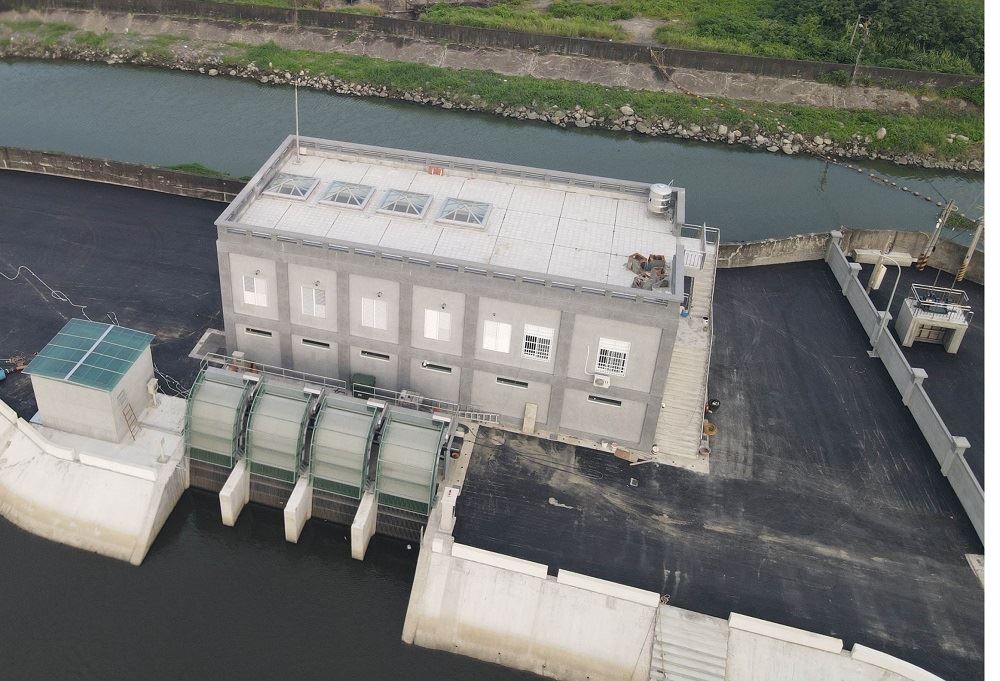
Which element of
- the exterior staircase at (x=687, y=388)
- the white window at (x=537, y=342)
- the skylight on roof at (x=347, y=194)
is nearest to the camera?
the white window at (x=537, y=342)

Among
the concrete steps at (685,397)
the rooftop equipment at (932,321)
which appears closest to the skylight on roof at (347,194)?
the concrete steps at (685,397)

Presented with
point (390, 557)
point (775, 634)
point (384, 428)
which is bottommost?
point (390, 557)

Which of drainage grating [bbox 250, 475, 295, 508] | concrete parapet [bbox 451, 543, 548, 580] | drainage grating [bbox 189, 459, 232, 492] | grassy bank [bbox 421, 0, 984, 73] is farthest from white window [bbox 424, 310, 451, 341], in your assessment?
grassy bank [bbox 421, 0, 984, 73]

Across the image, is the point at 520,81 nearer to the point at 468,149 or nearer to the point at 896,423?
the point at 468,149

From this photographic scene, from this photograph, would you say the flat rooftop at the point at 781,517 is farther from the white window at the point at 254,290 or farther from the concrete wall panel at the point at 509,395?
the white window at the point at 254,290

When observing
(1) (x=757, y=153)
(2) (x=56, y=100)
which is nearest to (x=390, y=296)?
(1) (x=757, y=153)

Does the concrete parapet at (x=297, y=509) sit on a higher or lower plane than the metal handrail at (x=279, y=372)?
lower

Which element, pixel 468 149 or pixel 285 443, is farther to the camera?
pixel 468 149

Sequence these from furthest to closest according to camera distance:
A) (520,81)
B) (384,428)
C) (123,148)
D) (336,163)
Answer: (520,81)
(123,148)
(336,163)
(384,428)
